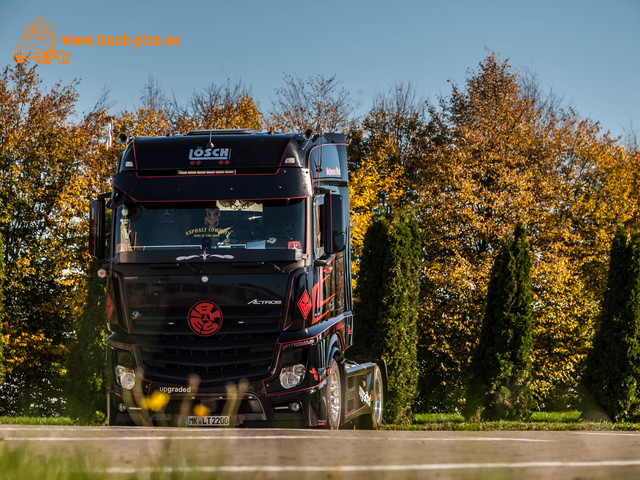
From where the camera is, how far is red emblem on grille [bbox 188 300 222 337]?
8641 mm

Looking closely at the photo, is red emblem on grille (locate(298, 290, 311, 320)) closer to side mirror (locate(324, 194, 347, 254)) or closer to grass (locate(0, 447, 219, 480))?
side mirror (locate(324, 194, 347, 254))

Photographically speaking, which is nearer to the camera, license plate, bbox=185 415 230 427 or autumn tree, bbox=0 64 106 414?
license plate, bbox=185 415 230 427

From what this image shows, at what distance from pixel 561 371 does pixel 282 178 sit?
20.8 meters

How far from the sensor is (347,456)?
195 inches

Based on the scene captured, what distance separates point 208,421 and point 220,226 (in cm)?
222

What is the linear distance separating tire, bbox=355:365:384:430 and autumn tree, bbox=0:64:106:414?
55.0 ft

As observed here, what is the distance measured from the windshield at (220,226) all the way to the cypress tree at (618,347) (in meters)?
13.2

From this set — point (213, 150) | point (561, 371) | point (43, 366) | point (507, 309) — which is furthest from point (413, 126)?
point (213, 150)

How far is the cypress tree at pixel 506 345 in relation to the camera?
20.1m

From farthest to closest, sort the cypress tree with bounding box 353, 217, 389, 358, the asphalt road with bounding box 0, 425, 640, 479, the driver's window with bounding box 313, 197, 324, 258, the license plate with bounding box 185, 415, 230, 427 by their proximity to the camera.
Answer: the cypress tree with bounding box 353, 217, 389, 358 < the driver's window with bounding box 313, 197, 324, 258 < the license plate with bounding box 185, 415, 230, 427 < the asphalt road with bounding box 0, 425, 640, 479

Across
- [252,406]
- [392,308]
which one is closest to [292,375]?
[252,406]

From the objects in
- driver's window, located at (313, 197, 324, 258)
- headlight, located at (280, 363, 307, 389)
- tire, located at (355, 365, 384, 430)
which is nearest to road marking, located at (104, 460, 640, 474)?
headlight, located at (280, 363, 307, 389)

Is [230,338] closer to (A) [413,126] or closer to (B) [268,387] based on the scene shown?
(B) [268,387]

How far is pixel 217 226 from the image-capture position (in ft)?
29.0
